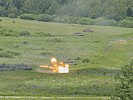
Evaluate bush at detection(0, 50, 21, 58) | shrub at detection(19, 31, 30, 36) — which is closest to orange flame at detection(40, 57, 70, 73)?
bush at detection(0, 50, 21, 58)

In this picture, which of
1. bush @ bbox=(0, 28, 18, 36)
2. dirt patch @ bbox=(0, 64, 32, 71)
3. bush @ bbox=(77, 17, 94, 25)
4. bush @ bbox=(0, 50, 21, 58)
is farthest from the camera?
bush @ bbox=(77, 17, 94, 25)

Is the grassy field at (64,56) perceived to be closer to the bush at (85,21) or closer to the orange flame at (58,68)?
the orange flame at (58,68)

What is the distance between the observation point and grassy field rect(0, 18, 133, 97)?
61.7m

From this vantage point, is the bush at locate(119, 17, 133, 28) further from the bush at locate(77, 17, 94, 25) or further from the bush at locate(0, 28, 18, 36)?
the bush at locate(0, 28, 18, 36)

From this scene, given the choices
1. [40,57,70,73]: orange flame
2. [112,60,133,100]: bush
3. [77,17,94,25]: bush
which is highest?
[112,60,133,100]: bush

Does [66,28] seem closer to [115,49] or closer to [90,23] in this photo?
[90,23]

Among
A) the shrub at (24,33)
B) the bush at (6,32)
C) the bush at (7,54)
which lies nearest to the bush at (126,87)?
the bush at (7,54)

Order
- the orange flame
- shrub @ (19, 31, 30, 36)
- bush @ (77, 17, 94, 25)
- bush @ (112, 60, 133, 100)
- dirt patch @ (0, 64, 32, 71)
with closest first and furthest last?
bush @ (112, 60, 133, 100) → dirt patch @ (0, 64, 32, 71) → the orange flame → shrub @ (19, 31, 30, 36) → bush @ (77, 17, 94, 25)

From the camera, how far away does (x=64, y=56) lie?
320 ft

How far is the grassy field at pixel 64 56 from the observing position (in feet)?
202

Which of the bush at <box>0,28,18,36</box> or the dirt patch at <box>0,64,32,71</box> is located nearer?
the dirt patch at <box>0,64,32,71</box>

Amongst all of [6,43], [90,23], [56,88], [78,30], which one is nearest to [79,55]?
[6,43]

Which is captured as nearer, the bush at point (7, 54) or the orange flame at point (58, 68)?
the orange flame at point (58, 68)

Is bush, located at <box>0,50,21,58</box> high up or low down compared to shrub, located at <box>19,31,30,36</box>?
up
